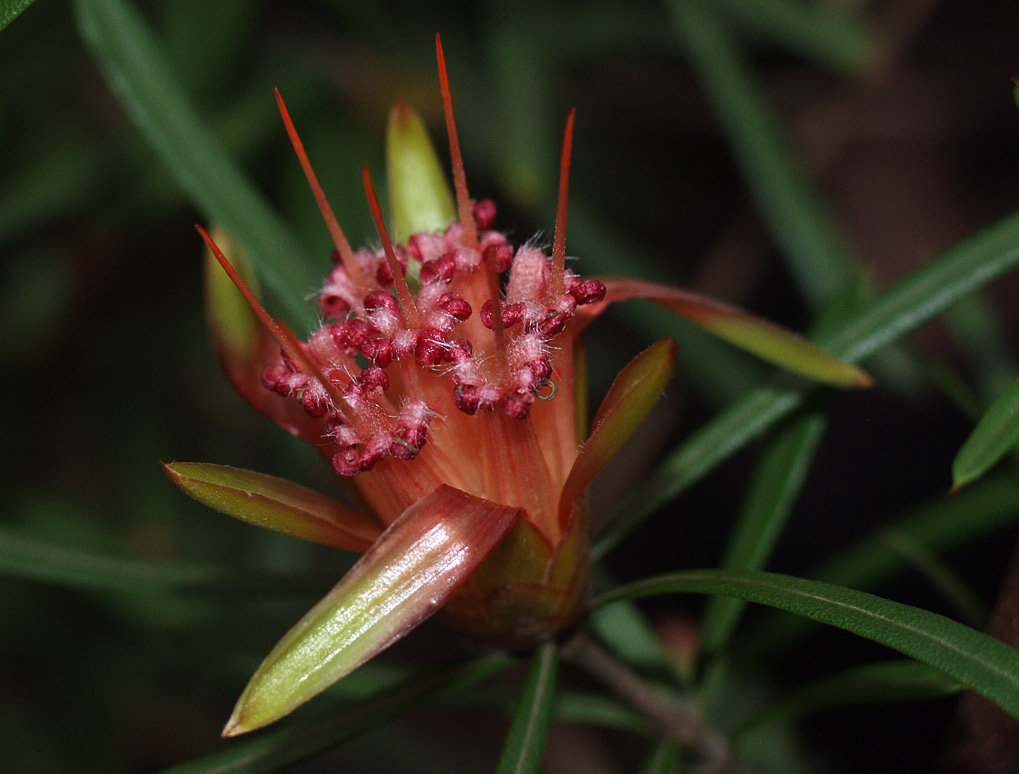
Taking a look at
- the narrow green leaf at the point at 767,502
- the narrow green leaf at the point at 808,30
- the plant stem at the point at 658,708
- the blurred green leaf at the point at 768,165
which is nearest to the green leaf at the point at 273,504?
the plant stem at the point at 658,708

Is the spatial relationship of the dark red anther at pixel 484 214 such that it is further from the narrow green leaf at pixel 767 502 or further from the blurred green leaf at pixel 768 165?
the blurred green leaf at pixel 768 165

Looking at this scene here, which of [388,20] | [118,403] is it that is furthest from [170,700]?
[388,20]

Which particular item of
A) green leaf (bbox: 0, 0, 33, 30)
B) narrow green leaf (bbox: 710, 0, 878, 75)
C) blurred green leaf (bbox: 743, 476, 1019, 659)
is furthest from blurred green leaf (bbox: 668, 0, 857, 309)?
green leaf (bbox: 0, 0, 33, 30)

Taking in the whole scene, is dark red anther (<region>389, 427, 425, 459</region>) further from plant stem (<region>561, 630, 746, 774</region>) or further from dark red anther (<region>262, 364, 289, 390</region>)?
plant stem (<region>561, 630, 746, 774</region>)

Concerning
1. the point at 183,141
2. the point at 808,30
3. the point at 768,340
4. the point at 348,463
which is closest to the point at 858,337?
the point at 768,340

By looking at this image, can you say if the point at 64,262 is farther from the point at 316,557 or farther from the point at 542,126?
the point at 542,126

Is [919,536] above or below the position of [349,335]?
below

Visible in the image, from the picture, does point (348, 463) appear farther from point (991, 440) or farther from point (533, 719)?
point (991, 440)
